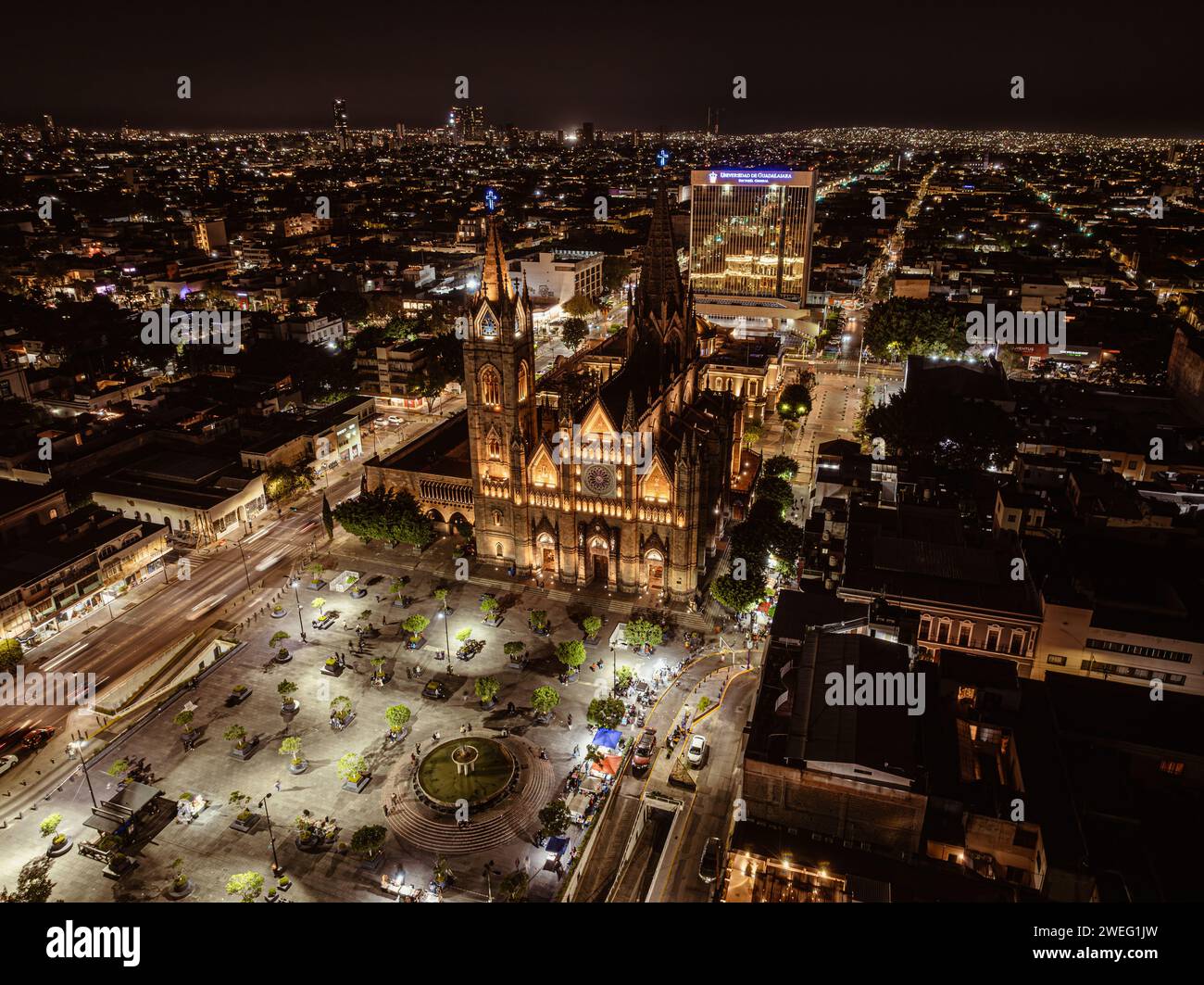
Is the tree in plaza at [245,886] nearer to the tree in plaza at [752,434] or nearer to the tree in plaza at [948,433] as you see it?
the tree in plaza at [752,434]

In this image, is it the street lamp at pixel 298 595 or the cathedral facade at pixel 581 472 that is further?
the cathedral facade at pixel 581 472

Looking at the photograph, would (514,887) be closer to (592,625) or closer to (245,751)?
(245,751)

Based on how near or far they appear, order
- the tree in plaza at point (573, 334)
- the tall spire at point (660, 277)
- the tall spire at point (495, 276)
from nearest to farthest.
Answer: the tall spire at point (495, 276) → the tall spire at point (660, 277) → the tree in plaza at point (573, 334)

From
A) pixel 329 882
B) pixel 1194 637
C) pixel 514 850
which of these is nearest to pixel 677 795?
pixel 514 850

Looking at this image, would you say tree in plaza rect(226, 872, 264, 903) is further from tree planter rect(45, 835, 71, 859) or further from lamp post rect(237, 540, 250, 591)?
lamp post rect(237, 540, 250, 591)

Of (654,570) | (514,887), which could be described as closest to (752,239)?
(654,570)

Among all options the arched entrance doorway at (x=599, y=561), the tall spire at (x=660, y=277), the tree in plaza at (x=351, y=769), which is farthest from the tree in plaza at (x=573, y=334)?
the tree in plaza at (x=351, y=769)
